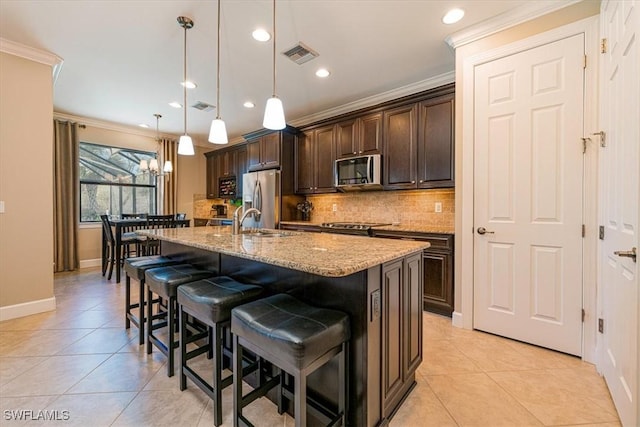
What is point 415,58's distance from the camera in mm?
2988

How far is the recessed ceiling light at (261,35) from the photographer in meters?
2.52

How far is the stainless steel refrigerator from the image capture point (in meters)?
4.57

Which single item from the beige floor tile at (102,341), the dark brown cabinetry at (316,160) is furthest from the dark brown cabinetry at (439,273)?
the beige floor tile at (102,341)

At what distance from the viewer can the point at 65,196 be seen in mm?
4660

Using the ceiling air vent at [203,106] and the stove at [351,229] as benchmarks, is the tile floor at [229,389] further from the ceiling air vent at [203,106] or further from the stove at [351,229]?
the ceiling air vent at [203,106]

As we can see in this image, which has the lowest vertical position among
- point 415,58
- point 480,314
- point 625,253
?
point 480,314

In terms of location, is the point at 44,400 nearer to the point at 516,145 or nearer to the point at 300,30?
the point at 300,30

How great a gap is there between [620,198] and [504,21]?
1.71m

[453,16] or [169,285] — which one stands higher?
[453,16]

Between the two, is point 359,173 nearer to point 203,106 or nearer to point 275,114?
point 275,114

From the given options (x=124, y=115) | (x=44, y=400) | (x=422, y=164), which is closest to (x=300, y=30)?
(x=422, y=164)

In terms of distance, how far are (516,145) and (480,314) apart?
150 centimetres

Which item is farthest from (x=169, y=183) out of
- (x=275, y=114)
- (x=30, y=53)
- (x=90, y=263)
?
(x=275, y=114)

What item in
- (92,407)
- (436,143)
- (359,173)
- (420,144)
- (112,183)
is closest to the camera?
(92,407)
